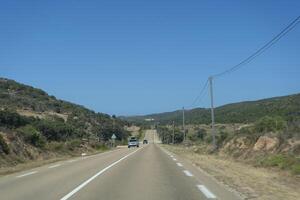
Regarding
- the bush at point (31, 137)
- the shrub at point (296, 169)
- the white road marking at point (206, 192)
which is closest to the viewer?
the white road marking at point (206, 192)

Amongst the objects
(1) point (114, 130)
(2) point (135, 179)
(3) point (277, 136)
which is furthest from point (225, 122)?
(2) point (135, 179)

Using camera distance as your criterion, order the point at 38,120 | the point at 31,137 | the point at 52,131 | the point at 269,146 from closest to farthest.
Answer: the point at 269,146, the point at 31,137, the point at 52,131, the point at 38,120

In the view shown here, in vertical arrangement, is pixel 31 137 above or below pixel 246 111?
below

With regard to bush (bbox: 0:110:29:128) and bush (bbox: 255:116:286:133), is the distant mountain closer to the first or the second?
bush (bbox: 255:116:286:133)

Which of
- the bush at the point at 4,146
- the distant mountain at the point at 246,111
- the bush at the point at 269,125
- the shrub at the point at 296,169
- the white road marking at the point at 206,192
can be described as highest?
the distant mountain at the point at 246,111

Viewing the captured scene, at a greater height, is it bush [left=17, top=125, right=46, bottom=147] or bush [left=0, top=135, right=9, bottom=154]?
bush [left=17, top=125, right=46, bottom=147]

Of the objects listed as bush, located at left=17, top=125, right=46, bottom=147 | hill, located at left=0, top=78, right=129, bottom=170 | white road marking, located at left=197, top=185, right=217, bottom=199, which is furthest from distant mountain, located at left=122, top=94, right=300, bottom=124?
white road marking, located at left=197, top=185, right=217, bottom=199

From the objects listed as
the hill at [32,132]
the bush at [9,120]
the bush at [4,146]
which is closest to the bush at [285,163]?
the hill at [32,132]

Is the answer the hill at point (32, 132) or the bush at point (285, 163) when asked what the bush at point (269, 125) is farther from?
the hill at point (32, 132)

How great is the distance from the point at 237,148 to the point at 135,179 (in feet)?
78.7

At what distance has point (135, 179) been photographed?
18.8m

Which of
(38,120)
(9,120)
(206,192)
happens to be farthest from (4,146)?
(38,120)

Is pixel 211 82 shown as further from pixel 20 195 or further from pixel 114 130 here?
pixel 114 130

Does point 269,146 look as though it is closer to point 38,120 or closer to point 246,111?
point 38,120
